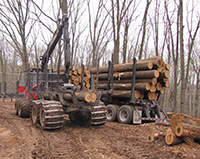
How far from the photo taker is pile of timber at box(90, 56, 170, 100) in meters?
9.37

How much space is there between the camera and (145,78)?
966cm

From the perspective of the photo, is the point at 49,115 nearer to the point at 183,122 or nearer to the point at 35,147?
the point at 35,147

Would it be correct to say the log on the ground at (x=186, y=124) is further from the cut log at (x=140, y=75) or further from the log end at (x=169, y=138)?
the cut log at (x=140, y=75)

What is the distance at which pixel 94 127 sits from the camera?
25.7ft

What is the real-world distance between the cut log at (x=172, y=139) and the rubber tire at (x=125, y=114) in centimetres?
395

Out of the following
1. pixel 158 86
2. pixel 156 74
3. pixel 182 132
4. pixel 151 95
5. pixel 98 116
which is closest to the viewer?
pixel 182 132

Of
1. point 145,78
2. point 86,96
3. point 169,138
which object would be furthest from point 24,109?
point 169,138

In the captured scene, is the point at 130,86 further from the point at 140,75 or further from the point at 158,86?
the point at 158,86

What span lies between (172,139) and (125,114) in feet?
15.6

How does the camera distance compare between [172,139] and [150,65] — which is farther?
[150,65]

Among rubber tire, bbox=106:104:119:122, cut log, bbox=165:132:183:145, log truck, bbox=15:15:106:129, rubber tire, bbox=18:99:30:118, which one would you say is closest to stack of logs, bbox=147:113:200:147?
cut log, bbox=165:132:183:145

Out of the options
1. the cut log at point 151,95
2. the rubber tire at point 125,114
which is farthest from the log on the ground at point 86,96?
the cut log at point 151,95

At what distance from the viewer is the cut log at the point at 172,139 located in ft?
17.6

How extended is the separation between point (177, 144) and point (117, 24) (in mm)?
12501
